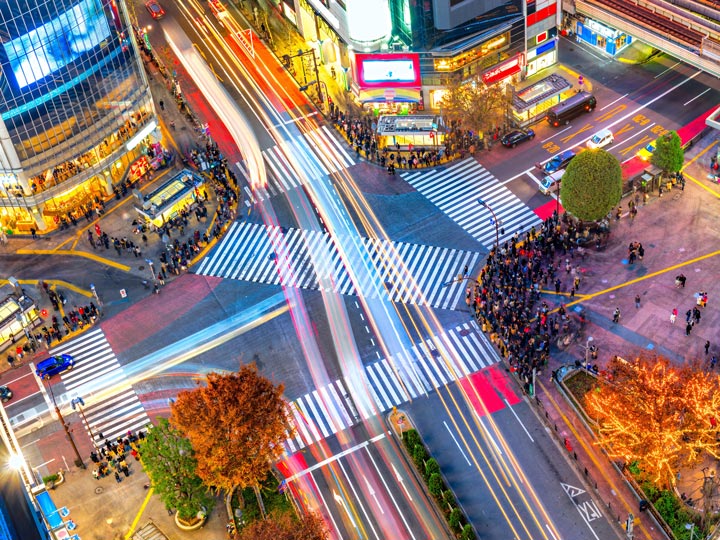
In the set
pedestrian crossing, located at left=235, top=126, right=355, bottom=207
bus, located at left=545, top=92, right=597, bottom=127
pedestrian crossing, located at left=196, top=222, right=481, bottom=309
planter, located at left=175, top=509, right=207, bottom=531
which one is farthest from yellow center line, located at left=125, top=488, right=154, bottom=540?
bus, located at left=545, top=92, right=597, bottom=127

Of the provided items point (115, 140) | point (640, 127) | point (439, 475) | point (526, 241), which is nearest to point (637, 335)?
point (526, 241)

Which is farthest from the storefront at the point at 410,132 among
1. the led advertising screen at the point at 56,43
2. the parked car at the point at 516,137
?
the led advertising screen at the point at 56,43

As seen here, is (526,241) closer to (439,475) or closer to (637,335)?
(637,335)

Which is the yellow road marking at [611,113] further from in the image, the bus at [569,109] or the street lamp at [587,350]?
the street lamp at [587,350]

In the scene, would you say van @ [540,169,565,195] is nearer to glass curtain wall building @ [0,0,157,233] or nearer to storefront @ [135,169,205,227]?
storefront @ [135,169,205,227]

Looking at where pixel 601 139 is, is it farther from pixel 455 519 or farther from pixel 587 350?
pixel 455 519

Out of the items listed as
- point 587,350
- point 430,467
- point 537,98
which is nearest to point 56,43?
point 537,98
